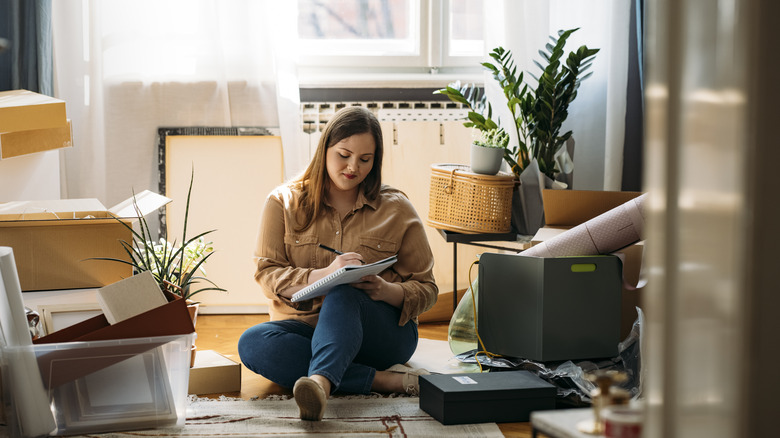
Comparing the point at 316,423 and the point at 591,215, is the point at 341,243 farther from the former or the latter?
the point at 591,215

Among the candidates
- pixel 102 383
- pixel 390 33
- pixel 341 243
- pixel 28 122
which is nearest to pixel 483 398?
pixel 341 243

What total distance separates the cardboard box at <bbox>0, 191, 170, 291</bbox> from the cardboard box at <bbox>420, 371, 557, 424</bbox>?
87 centimetres

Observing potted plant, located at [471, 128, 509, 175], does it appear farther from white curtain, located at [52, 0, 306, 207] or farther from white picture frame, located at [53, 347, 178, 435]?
white picture frame, located at [53, 347, 178, 435]

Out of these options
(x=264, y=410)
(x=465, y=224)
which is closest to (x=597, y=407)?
(x=264, y=410)

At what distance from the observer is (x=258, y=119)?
2.87m

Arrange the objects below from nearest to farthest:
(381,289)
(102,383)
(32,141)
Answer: (102,383) < (381,289) < (32,141)

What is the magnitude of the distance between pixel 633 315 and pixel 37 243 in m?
1.66

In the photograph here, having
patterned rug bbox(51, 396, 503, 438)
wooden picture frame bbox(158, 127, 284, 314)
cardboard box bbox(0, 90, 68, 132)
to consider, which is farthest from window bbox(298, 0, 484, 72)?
patterned rug bbox(51, 396, 503, 438)

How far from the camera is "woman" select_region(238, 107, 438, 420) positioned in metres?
1.90

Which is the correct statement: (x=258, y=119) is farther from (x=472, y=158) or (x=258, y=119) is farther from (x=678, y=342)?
(x=678, y=342)

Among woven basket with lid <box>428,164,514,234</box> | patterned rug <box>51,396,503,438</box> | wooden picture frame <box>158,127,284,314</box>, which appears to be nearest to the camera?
patterned rug <box>51,396,503,438</box>

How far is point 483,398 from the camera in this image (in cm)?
171

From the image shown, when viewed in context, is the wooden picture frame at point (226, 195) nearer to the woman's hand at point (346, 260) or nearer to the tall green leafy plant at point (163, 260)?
the tall green leafy plant at point (163, 260)

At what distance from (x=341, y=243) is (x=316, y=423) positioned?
0.53m
